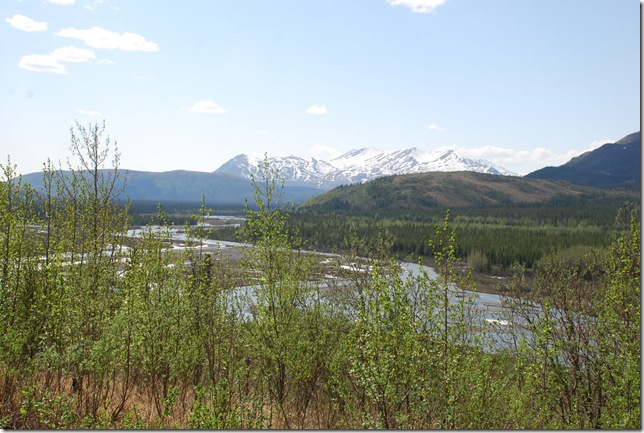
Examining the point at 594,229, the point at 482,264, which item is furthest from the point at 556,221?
the point at 482,264

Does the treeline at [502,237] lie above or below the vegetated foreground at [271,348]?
below

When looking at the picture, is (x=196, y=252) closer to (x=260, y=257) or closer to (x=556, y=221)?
(x=260, y=257)

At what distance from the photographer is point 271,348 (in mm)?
15578

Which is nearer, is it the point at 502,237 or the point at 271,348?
the point at 271,348

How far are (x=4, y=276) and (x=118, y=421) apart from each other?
21.2 ft

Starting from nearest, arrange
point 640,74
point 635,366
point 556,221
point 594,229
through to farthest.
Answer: point 640,74, point 635,366, point 594,229, point 556,221

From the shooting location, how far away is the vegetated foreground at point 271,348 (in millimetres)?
11711

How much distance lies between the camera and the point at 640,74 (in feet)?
40.4

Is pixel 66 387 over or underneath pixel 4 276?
underneath

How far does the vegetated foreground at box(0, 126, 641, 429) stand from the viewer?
1171cm

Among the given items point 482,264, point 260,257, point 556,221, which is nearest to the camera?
point 260,257

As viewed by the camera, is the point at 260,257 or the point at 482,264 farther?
the point at 482,264

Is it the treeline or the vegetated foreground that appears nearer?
the vegetated foreground

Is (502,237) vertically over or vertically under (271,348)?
under
